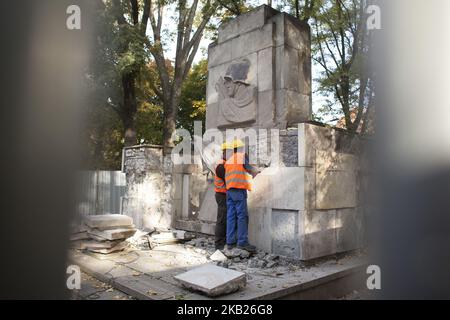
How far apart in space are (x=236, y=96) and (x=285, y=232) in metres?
2.82

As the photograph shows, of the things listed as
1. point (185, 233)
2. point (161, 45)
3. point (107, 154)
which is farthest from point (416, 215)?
point (107, 154)

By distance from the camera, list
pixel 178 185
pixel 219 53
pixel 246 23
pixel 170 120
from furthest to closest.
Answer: pixel 170 120 → pixel 178 185 → pixel 219 53 → pixel 246 23

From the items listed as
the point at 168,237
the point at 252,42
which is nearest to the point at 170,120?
the point at 252,42

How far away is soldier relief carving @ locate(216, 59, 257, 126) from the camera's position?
6.64 metres

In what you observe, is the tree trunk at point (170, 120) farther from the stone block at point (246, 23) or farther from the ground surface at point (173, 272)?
the ground surface at point (173, 272)

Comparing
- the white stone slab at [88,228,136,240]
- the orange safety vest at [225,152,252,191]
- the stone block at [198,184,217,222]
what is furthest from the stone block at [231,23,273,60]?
the white stone slab at [88,228,136,240]

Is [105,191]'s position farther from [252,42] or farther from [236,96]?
[252,42]

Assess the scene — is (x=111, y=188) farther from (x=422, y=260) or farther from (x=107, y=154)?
(x=422, y=260)

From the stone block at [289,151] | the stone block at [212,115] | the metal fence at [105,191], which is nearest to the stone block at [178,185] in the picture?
the stone block at [212,115]

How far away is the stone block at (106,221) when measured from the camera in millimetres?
5863

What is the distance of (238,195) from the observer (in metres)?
5.76

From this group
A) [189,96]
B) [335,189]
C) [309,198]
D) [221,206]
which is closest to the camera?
[309,198]

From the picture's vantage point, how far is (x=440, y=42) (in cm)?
150

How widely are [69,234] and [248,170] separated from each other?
4.52 m
